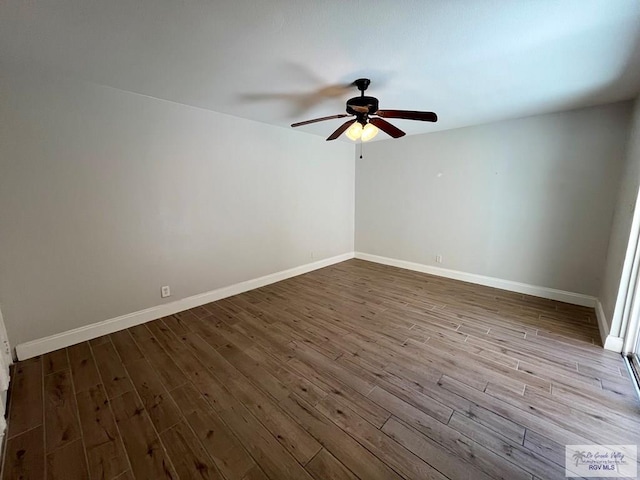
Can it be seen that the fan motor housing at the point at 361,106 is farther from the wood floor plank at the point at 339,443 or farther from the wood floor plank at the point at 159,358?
the wood floor plank at the point at 159,358

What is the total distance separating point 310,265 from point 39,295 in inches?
127

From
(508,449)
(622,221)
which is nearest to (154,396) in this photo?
(508,449)

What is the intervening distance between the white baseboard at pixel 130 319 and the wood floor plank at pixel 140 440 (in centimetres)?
109

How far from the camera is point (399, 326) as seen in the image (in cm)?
266

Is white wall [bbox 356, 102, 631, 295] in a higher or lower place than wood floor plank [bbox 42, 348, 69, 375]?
higher

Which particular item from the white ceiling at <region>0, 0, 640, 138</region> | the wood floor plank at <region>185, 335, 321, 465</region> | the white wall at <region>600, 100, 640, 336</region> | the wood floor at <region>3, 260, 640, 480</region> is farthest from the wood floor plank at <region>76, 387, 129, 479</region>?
the white wall at <region>600, 100, 640, 336</region>

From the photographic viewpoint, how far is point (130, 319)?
2646 mm

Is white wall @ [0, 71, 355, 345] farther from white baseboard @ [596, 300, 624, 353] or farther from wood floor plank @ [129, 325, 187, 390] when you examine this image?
white baseboard @ [596, 300, 624, 353]

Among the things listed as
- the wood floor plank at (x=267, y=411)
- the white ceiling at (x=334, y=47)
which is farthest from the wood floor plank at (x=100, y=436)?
the white ceiling at (x=334, y=47)

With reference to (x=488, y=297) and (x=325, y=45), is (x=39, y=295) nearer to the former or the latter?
(x=325, y=45)

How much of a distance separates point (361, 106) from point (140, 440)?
2.69 meters

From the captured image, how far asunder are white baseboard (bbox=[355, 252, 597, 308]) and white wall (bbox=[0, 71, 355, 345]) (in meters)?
2.31

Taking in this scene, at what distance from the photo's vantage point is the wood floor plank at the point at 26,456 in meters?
1.25

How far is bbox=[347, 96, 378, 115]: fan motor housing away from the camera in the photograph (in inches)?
82.5
